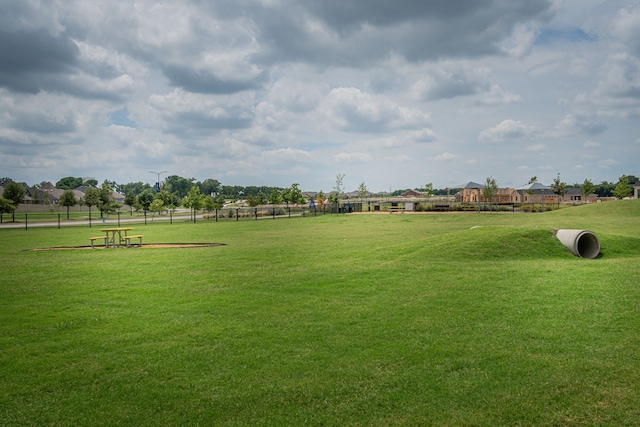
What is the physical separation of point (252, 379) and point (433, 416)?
2.26 meters

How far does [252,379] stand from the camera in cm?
575

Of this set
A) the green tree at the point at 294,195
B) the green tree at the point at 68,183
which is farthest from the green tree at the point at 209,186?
the green tree at the point at 294,195

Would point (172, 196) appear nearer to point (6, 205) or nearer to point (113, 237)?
point (6, 205)

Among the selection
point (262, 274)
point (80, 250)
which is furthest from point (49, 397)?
point (80, 250)

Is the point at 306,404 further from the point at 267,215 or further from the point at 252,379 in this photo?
the point at 267,215

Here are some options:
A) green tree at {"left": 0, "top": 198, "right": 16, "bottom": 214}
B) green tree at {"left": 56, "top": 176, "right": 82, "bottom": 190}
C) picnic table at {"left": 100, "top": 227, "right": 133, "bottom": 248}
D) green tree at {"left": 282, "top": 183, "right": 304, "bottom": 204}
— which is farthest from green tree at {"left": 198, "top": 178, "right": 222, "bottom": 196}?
picnic table at {"left": 100, "top": 227, "right": 133, "bottom": 248}

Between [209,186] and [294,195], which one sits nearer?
[294,195]

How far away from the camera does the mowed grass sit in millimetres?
5066

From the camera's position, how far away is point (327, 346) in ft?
22.4

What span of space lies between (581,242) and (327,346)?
13.4 m

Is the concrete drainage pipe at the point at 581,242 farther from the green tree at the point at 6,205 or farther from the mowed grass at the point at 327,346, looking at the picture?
the green tree at the point at 6,205

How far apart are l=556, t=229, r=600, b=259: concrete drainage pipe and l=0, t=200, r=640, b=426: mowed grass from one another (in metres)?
1.71

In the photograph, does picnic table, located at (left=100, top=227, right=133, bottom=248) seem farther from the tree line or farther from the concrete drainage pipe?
the tree line

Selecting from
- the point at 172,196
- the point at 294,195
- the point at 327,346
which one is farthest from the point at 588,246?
the point at 172,196
